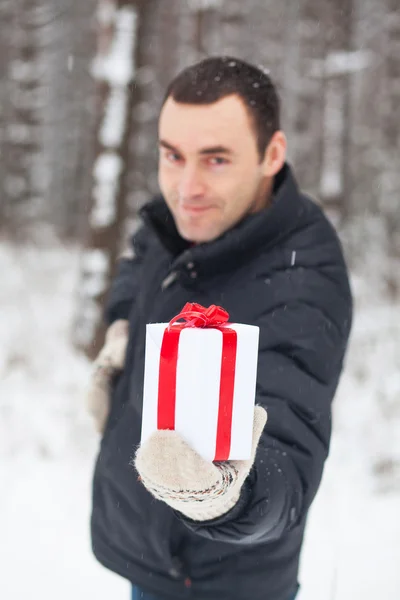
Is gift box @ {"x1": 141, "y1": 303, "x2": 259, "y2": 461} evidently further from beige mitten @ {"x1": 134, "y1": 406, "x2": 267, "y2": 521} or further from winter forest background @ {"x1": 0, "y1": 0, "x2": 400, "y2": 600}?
winter forest background @ {"x1": 0, "y1": 0, "x2": 400, "y2": 600}

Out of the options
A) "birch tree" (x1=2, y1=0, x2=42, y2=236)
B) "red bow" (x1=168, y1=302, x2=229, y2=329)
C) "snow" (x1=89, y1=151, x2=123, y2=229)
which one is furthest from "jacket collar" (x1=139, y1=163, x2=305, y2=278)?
"birch tree" (x1=2, y1=0, x2=42, y2=236)

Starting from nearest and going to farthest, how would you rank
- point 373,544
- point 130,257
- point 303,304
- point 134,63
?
point 303,304
point 130,257
point 373,544
point 134,63

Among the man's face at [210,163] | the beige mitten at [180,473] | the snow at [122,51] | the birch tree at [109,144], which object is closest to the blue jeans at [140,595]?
the beige mitten at [180,473]

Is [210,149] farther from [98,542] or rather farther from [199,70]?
[98,542]

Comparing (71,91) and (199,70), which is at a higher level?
(71,91)

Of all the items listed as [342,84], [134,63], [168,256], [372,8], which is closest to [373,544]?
[168,256]

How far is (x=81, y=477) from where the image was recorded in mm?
5395

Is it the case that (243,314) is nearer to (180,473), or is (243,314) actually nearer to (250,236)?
(250,236)

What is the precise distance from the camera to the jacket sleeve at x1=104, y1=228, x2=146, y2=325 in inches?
106

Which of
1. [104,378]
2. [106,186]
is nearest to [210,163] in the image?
[104,378]

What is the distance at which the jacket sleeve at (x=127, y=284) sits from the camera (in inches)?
106

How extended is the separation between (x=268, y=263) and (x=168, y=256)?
0.57 m

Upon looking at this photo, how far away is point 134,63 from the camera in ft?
20.8

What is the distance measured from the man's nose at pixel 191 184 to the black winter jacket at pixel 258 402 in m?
0.16
